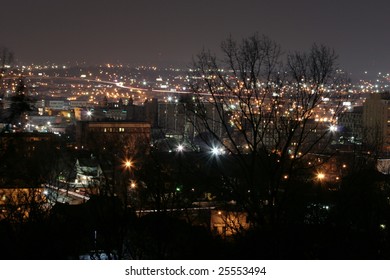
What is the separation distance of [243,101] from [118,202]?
1435 millimetres

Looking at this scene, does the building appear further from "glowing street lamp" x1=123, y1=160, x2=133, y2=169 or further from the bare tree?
the bare tree

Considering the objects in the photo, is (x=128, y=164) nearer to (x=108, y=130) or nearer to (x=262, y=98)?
(x=262, y=98)

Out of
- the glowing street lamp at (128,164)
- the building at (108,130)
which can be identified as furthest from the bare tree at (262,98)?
the building at (108,130)

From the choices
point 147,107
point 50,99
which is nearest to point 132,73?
point 50,99

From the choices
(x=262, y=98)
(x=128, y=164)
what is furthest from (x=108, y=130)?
(x=262, y=98)

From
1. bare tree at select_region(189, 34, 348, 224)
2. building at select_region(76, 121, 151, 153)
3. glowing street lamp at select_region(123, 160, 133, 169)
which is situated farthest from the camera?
building at select_region(76, 121, 151, 153)

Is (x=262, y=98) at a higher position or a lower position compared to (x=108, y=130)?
lower

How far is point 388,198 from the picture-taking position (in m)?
7.21

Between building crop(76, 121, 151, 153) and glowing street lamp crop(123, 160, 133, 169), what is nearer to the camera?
glowing street lamp crop(123, 160, 133, 169)

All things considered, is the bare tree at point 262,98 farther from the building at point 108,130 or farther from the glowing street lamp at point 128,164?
the building at point 108,130

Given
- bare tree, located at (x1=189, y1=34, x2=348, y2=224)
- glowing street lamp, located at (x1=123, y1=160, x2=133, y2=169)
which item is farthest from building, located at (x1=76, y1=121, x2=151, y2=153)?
bare tree, located at (x1=189, y1=34, x2=348, y2=224)

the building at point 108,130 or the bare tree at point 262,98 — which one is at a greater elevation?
the building at point 108,130

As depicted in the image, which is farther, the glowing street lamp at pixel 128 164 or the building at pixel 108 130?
the building at pixel 108 130
